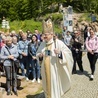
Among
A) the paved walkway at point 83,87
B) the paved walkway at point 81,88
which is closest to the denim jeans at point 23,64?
the paved walkway at point 81,88

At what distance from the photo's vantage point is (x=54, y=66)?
8.73 meters

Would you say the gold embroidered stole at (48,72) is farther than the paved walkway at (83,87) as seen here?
No

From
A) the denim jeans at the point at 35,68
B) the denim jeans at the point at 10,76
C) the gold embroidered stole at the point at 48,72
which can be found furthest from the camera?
the denim jeans at the point at 35,68

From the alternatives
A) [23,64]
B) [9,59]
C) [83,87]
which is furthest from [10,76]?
[83,87]

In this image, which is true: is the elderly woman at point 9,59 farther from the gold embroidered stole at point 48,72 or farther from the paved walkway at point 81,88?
the gold embroidered stole at point 48,72

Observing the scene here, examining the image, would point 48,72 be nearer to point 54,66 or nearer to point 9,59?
point 54,66

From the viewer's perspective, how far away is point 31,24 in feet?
152

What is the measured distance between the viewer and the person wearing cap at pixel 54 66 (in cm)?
859

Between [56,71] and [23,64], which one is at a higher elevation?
[56,71]

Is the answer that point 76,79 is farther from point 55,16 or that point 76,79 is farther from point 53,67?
point 55,16

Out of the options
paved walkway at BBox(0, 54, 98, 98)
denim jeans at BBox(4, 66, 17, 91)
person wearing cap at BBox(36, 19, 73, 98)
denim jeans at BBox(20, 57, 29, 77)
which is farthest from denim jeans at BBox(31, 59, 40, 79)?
person wearing cap at BBox(36, 19, 73, 98)

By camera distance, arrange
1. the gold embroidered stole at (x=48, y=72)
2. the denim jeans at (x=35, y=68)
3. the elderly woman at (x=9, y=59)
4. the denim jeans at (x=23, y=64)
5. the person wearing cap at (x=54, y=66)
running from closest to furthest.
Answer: the person wearing cap at (x=54, y=66) → the gold embroidered stole at (x=48, y=72) → the elderly woman at (x=9, y=59) → the denim jeans at (x=35, y=68) → the denim jeans at (x=23, y=64)

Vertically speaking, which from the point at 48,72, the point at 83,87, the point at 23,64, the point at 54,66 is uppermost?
the point at 54,66

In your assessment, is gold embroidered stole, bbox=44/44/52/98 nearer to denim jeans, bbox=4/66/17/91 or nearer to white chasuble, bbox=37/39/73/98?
white chasuble, bbox=37/39/73/98
